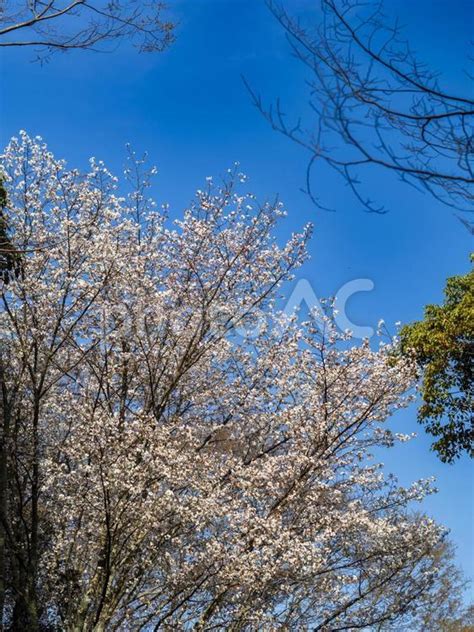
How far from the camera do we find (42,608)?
8.92 meters

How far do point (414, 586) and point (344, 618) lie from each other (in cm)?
178

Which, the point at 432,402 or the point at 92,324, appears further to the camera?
the point at 432,402

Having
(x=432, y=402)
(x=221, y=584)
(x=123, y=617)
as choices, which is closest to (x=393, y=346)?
(x=432, y=402)

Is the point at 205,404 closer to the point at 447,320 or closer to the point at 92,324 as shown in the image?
the point at 92,324

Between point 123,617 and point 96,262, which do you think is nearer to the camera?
point 123,617

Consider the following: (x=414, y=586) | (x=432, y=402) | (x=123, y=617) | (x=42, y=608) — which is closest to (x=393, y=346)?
(x=432, y=402)

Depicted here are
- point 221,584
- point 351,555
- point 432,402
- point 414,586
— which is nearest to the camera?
point 221,584

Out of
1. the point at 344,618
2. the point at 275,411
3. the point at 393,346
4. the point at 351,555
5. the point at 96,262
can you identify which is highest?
the point at 96,262

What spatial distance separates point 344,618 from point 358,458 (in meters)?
2.04

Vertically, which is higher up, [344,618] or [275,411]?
[275,411]

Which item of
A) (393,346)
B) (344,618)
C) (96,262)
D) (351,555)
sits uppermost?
(96,262)

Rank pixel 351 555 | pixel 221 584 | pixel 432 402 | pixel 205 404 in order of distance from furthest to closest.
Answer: pixel 432 402, pixel 205 404, pixel 351 555, pixel 221 584

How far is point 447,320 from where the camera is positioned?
1250 centimetres

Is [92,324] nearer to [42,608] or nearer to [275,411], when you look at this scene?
[275,411]
